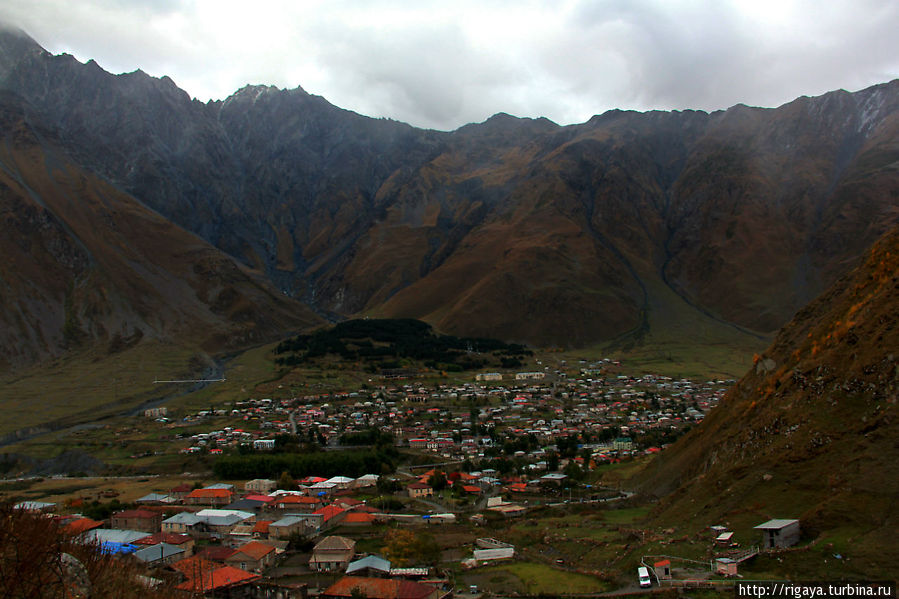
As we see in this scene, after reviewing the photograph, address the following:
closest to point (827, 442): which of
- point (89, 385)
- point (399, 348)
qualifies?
point (89, 385)

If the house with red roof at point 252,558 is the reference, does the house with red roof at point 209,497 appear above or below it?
below

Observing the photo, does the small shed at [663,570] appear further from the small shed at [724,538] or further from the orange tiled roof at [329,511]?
the orange tiled roof at [329,511]

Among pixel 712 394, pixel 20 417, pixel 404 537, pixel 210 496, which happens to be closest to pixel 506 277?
pixel 712 394

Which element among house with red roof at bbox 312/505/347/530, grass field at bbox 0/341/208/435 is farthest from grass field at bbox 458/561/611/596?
grass field at bbox 0/341/208/435

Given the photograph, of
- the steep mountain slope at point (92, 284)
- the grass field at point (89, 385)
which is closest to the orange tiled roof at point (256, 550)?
the grass field at point (89, 385)

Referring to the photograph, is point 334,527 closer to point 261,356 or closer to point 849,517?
point 849,517

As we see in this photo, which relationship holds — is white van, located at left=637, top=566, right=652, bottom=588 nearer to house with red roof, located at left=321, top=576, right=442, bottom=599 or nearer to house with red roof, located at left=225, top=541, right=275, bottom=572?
house with red roof, located at left=321, top=576, right=442, bottom=599
